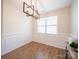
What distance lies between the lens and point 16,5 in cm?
352

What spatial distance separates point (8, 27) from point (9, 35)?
308 millimetres

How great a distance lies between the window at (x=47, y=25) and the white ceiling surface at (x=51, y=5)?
0.44 meters

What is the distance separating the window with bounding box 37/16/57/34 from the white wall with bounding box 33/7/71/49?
0.19 meters

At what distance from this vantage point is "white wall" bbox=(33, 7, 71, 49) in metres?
3.51

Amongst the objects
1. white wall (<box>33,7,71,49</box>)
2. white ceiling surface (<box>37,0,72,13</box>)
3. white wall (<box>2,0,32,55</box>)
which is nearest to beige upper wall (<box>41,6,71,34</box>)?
white wall (<box>33,7,71,49</box>)

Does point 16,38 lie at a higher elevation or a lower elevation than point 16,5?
lower

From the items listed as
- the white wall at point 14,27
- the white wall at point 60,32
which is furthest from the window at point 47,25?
the white wall at point 14,27

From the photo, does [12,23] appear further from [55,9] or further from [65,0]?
[65,0]

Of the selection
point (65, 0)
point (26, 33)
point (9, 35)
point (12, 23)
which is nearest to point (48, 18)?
point (65, 0)

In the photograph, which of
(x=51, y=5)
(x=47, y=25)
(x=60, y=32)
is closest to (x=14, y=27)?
(x=47, y=25)

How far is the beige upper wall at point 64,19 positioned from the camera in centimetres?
350

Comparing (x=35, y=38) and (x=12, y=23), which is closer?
(x=12, y=23)

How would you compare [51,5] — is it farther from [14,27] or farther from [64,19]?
[14,27]

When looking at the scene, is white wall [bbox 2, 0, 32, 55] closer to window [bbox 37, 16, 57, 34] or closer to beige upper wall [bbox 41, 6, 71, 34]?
window [bbox 37, 16, 57, 34]
